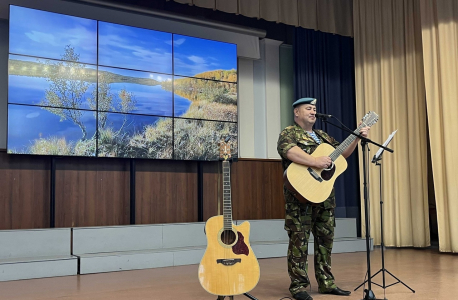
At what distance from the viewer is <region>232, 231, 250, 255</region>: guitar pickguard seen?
10.1ft

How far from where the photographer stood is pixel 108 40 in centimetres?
600

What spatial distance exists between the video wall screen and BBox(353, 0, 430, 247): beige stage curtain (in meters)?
2.05

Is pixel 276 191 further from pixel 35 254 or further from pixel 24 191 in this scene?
pixel 35 254

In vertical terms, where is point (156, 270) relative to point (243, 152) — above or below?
below

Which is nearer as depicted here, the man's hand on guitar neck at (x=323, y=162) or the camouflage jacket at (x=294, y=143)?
the man's hand on guitar neck at (x=323, y=162)

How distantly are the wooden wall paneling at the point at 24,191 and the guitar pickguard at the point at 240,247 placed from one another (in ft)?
10.9

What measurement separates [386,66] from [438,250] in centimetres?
258

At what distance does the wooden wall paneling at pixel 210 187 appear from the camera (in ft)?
21.9

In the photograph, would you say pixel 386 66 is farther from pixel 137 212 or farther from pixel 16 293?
pixel 16 293

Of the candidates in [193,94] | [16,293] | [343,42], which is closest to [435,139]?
[343,42]

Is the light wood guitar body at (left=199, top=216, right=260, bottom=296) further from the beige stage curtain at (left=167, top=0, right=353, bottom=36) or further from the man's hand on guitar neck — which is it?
the beige stage curtain at (left=167, top=0, right=353, bottom=36)

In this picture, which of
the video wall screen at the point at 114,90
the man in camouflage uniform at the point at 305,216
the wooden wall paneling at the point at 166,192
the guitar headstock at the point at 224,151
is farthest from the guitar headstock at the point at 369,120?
the wooden wall paneling at the point at 166,192

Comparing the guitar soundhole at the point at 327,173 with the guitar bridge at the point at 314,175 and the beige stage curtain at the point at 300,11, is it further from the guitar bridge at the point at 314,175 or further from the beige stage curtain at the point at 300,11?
the beige stage curtain at the point at 300,11

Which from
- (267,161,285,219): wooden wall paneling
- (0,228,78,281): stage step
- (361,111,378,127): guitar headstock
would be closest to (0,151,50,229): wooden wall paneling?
(0,228,78,281): stage step
